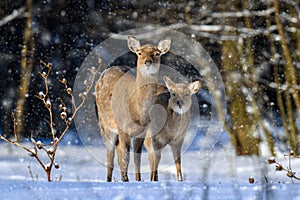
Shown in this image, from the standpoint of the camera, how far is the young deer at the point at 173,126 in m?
6.47

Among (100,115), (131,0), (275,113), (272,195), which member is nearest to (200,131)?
(275,113)

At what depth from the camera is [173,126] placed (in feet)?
21.6

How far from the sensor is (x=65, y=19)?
13.9 metres

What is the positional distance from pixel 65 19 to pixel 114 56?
138 centimetres

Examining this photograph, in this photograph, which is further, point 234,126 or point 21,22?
point 21,22

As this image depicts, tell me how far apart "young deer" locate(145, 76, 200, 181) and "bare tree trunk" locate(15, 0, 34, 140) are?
687cm

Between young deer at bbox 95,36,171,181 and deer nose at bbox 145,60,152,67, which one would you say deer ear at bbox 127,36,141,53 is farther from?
deer nose at bbox 145,60,152,67

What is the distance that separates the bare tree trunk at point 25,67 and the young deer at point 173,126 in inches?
271

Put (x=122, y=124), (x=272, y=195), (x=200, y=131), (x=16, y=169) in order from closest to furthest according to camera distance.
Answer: (x=272, y=195) → (x=122, y=124) → (x=16, y=169) → (x=200, y=131)

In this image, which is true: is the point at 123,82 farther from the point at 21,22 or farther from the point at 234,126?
the point at 21,22

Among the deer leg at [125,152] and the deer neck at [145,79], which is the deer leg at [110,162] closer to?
the deer leg at [125,152]

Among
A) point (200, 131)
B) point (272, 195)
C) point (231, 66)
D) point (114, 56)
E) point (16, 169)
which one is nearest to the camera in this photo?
point (272, 195)

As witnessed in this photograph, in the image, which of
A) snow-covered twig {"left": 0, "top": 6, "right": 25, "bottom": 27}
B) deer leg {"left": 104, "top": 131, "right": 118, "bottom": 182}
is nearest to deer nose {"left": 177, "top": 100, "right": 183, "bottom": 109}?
deer leg {"left": 104, "top": 131, "right": 118, "bottom": 182}

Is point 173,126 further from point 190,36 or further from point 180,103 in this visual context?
point 190,36
